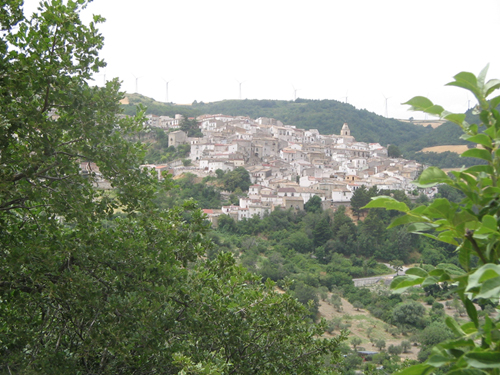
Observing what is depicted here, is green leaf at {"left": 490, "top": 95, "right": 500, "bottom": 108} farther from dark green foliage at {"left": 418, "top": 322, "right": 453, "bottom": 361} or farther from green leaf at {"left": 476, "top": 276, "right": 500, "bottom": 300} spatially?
dark green foliage at {"left": 418, "top": 322, "right": 453, "bottom": 361}

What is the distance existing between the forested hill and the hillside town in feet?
55.4

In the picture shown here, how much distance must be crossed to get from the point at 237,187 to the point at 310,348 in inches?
1550

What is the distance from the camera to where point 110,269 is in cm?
404

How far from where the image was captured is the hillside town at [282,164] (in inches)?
1662

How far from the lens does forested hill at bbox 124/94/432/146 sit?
82656mm

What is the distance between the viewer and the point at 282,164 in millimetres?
50781

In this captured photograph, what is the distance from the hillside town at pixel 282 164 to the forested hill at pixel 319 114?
55.4ft

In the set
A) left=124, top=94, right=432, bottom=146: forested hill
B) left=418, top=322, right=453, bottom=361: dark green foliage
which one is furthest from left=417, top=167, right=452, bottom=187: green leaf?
left=124, top=94, right=432, bottom=146: forested hill

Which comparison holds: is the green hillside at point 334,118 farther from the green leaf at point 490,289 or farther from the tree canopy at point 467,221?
the green leaf at point 490,289

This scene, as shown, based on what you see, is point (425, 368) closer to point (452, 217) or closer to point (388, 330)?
point (452, 217)

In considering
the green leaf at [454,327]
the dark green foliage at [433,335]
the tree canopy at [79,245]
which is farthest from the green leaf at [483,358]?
the dark green foliage at [433,335]

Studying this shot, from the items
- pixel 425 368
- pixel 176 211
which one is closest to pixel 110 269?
pixel 176 211

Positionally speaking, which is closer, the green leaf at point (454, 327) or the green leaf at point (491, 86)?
the green leaf at point (454, 327)

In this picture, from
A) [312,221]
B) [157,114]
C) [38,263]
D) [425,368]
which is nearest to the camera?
[425,368]
